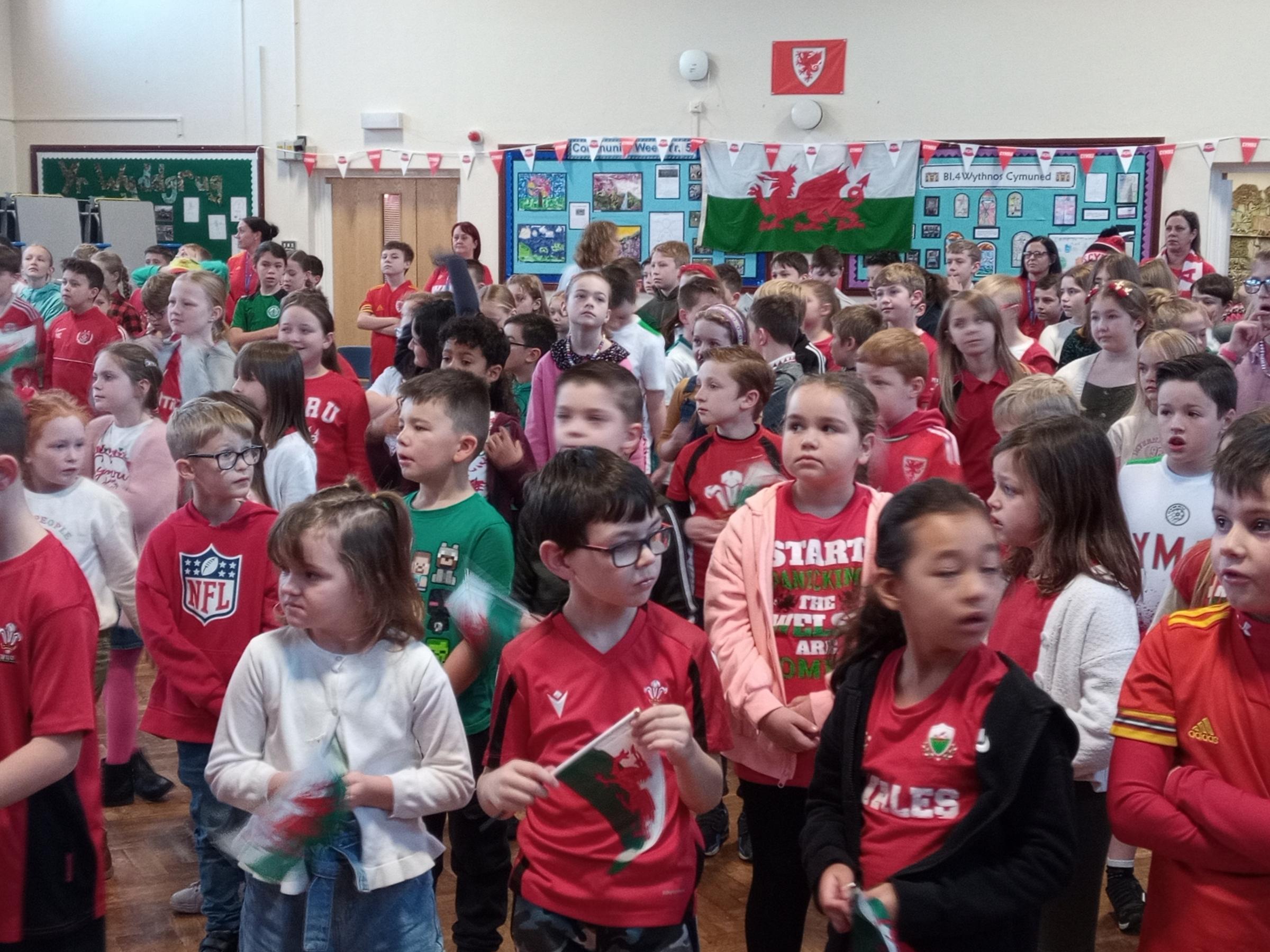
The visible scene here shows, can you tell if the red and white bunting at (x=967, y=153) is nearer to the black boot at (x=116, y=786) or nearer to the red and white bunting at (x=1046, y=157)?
the red and white bunting at (x=1046, y=157)

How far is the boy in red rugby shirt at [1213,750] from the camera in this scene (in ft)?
5.17

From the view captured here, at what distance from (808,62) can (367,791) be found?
913 cm

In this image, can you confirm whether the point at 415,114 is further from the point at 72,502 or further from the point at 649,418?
the point at 72,502

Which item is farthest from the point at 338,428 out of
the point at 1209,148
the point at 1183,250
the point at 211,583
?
the point at 1209,148

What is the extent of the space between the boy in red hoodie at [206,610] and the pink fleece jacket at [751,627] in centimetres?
99

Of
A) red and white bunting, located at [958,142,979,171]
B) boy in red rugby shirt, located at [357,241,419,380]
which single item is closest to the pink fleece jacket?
boy in red rugby shirt, located at [357,241,419,380]

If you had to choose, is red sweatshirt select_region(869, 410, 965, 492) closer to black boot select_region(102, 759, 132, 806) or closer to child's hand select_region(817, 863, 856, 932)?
child's hand select_region(817, 863, 856, 932)

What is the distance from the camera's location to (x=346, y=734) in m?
1.93

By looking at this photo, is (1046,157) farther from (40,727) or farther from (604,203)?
(40,727)

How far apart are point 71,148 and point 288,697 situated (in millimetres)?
11528

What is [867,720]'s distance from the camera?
174 centimetres

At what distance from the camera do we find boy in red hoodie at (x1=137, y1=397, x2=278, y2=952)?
2.69 metres

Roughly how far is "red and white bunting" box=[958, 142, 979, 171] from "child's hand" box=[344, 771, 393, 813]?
8798mm

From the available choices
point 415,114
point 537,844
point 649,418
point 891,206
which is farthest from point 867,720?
point 415,114
